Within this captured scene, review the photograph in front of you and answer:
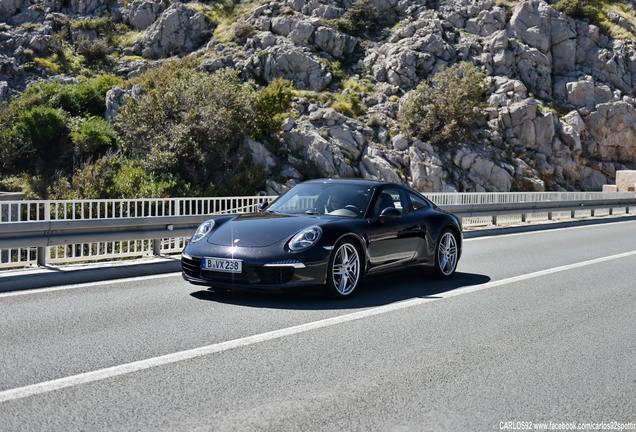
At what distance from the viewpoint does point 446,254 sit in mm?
9422

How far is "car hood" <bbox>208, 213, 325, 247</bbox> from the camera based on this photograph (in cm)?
737

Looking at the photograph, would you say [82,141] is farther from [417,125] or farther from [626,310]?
[626,310]

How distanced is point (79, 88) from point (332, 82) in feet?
51.7

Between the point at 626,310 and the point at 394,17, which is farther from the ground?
the point at 394,17

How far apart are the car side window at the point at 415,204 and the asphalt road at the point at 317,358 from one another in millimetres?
1046

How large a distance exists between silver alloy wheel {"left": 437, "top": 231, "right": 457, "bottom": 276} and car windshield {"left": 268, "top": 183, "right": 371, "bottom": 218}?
1545 mm

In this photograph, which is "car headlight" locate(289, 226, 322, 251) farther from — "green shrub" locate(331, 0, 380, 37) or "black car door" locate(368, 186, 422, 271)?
"green shrub" locate(331, 0, 380, 37)

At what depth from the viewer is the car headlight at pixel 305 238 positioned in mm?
7238

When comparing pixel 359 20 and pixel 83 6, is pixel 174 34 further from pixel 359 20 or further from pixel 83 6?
pixel 359 20

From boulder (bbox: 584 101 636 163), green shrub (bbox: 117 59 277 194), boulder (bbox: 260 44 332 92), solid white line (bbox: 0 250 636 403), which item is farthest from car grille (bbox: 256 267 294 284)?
boulder (bbox: 584 101 636 163)

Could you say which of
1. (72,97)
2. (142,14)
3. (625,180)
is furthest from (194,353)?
(142,14)

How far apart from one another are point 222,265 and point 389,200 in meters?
2.59

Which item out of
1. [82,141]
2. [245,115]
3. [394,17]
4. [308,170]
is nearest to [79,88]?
[82,141]

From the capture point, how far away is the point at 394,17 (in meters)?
52.9
